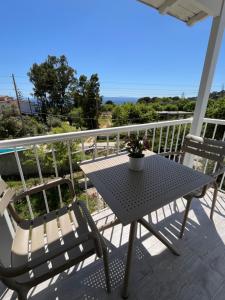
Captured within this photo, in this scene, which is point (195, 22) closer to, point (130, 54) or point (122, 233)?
point (122, 233)

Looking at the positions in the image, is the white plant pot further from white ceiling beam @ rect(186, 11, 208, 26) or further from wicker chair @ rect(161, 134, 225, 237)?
white ceiling beam @ rect(186, 11, 208, 26)

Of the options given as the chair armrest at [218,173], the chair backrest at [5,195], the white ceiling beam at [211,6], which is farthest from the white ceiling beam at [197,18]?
the chair backrest at [5,195]

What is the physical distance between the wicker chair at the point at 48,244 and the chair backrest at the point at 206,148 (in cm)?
142

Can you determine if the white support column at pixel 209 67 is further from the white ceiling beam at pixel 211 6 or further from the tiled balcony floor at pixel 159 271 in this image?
the tiled balcony floor at pixel 159 271

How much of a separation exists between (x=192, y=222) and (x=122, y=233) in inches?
33.1

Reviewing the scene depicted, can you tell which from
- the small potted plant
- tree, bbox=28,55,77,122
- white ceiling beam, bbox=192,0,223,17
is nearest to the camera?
the small potted plant

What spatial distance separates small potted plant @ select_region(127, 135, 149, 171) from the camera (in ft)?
4.29

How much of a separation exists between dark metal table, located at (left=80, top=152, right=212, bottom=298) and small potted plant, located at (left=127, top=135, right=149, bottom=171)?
2.3 inches

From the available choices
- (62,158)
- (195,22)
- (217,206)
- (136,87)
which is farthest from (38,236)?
(136,87)

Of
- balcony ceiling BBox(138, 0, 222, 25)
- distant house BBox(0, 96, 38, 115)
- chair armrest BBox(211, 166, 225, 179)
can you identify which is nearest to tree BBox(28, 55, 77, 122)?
distant house BBox(0, 96, 38, 115)

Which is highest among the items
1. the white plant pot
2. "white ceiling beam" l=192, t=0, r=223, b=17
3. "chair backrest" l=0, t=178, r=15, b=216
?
"white ceiling beam" l=192, t=0, r=223, b=17

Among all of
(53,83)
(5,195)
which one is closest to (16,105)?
(53,83)

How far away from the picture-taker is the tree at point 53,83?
60.0 ft

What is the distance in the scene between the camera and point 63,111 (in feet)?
63.2
